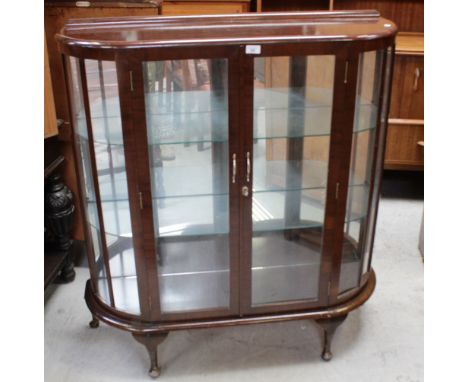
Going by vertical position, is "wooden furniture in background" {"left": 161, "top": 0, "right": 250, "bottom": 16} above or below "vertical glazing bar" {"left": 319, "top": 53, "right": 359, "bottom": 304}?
above

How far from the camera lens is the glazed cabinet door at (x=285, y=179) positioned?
1212mm

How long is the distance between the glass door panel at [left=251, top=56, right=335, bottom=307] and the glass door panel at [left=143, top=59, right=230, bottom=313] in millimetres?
95

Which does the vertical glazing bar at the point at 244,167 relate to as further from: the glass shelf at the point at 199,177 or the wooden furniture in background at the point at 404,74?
the wooden furniture in background at the point at 404,74

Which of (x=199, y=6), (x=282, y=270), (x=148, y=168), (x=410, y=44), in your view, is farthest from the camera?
(x=410, y=44)

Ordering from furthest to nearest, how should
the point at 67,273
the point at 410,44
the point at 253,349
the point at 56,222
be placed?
the point at 410,44
the point at 67,273
the point at 56,222
the point at 253,349

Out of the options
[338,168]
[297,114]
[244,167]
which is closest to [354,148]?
[338,168]

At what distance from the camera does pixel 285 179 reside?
141cm

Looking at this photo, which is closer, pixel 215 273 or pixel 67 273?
pixel 215 273

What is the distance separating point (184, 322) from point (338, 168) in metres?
0.63

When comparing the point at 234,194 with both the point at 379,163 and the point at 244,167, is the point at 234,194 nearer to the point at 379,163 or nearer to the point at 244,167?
the point at 244,167

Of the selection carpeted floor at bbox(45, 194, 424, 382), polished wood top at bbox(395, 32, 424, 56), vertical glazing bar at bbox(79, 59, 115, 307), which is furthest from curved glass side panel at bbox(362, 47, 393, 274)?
polished wood top at bbox(395, 32, 424, 56)

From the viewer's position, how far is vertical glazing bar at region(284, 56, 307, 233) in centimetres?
122

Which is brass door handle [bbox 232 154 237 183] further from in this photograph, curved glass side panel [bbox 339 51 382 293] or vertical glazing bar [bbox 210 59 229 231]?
curved glass side panel [bbox 339 51 382 293]

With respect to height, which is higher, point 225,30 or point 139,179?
point 225,30
